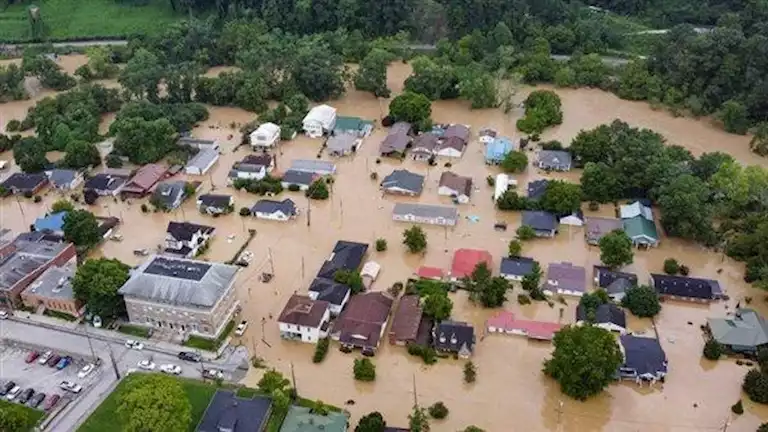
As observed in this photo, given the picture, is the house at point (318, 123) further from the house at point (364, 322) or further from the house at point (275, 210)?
the house at point (364, 322)

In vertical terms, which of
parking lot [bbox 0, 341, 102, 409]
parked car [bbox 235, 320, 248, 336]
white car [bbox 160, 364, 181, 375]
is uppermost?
parked car [bbox 235, 320, 248, 336]

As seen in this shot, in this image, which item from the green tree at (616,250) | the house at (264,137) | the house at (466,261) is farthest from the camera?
the house at (264,137)

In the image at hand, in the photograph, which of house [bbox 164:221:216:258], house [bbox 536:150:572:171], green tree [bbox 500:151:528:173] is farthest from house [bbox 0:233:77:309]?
house [bbox 536:150:572:171]

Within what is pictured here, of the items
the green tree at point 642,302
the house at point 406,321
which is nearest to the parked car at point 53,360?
the house at point 406,321

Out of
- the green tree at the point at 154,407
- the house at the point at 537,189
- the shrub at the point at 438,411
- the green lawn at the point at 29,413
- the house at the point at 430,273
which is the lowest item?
the green lawn at the point at 29,413

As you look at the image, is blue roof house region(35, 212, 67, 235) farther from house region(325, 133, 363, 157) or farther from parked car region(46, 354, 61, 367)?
house region(325, 133, 363, 157)

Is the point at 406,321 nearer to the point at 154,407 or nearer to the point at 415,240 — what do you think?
the point at 415,240
